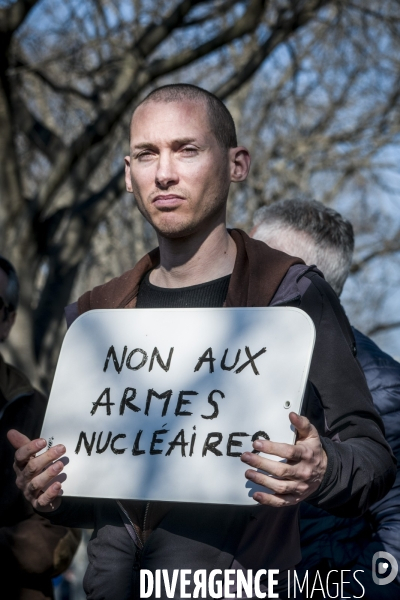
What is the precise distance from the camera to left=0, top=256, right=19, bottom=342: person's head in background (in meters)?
3.12

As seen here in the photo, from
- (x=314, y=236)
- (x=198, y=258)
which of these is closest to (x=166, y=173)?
(x=198, y=258)

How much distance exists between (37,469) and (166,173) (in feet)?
2.34

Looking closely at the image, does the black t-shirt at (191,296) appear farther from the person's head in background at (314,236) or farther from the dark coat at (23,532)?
the dark coat at (23,532)

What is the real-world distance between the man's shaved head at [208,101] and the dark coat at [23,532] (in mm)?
1280

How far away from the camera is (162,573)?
5.60 feet

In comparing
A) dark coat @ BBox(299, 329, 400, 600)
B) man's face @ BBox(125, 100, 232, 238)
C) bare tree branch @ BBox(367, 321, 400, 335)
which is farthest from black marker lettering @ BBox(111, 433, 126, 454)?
bare tree branch @ BBox(367, 321, 400, 335)

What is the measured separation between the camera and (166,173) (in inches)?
74.9

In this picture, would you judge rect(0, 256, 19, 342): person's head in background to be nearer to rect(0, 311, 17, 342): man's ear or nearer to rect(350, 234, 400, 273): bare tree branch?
rect(0, 311, 17, 342): man's ear

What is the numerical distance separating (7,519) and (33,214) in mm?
4021

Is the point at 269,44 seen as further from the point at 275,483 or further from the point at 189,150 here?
the point at 275,483

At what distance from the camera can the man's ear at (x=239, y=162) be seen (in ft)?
6.73

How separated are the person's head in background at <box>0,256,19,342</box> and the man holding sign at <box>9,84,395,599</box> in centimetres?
110

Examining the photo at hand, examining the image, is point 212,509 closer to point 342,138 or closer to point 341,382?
point 341,382

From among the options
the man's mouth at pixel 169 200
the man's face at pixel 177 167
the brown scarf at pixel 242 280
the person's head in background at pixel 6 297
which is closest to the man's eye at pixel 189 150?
the man's face at pixel 177 167
